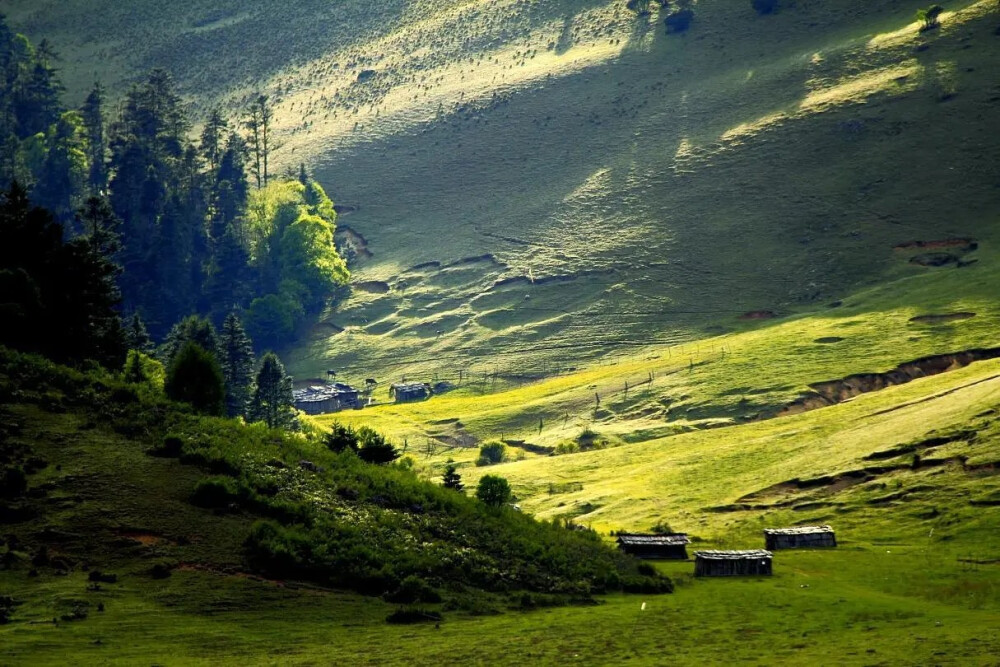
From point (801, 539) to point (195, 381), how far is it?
146 ft

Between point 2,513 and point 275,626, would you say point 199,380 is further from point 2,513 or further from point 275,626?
point 275,626

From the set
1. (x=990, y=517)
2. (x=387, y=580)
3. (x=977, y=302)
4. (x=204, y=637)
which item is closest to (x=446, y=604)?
(x=387, y=580)

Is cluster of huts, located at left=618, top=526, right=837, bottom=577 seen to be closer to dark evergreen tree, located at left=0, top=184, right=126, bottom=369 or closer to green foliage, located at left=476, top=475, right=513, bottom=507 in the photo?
green foliage, located at left=476, top=475, right=513, bottom=507

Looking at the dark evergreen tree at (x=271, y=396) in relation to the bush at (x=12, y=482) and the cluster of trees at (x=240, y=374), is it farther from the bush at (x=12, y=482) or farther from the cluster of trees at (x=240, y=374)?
the bush at (x=12, y=482)

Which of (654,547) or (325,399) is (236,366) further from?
(654,547)

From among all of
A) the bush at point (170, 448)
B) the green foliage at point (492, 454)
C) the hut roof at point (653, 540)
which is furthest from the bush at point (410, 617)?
the green foliage at point (492, 454)

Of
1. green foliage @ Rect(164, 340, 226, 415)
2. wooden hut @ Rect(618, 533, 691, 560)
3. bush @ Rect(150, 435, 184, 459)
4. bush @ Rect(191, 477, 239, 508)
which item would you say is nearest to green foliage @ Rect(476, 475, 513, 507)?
wooden hut @ Rect(618, 533, 691, 560)

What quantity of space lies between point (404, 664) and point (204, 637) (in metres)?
8.99

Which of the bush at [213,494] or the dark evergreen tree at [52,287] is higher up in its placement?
the dark evergreen tree at [52,287]

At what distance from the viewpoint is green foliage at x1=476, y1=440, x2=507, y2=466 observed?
143625 millimetres

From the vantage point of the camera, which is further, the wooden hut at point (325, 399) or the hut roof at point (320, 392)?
the hut roof at point (320, 392)

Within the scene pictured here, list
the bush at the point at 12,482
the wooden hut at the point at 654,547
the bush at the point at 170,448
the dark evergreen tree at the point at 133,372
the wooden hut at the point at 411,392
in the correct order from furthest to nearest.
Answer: the wooden hut at the point at 411,392 → the dark evergreen tree at the point at 133,372 → the wooden hut at the point at 654,547 → the bush at the point at 170,448 → the bush at the point at 12,482

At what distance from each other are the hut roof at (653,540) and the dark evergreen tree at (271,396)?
58.9 m

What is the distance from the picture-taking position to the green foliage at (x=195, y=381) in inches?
3703
